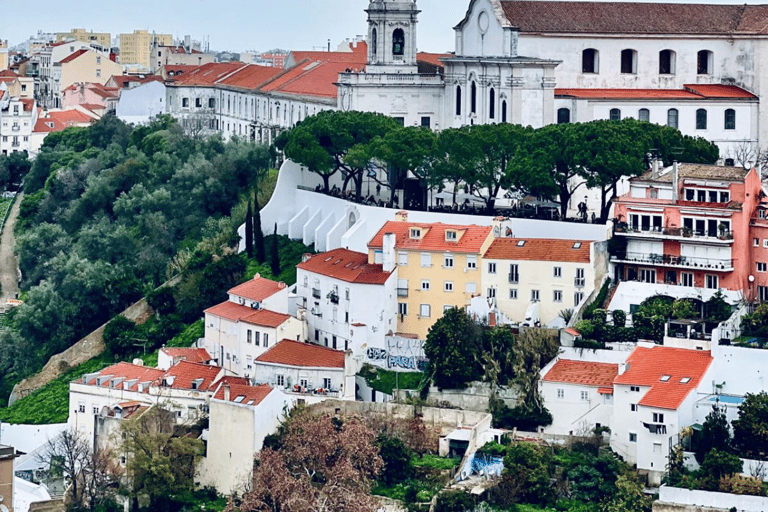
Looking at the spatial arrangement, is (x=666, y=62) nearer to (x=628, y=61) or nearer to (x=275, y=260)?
(x=628, y=61)

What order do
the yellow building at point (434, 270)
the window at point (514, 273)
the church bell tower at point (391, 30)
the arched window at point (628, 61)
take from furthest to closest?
1. the church bell tower at point (391, 30)
2. the arched window at point (628, 61)
3. the yellow building at point (434, 270)
4. the window at point (514, 273)

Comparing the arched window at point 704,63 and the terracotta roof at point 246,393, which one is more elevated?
the arched window at point 704,63

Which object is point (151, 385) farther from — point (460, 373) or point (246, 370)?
point (460, 373)

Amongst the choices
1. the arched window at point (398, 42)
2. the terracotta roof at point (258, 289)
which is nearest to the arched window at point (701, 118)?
the arched window at point (398, 42)

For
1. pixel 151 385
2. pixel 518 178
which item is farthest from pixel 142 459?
pixel 518 178

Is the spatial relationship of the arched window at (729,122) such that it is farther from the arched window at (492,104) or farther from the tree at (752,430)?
the tree at (752,430)

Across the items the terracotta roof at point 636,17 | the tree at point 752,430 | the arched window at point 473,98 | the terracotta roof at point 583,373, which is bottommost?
the tree at point 752,430
